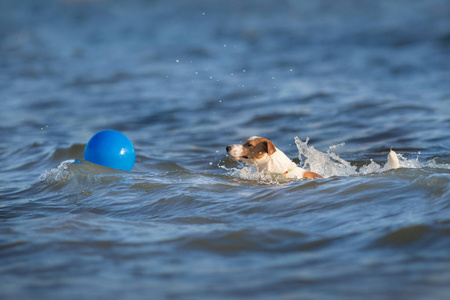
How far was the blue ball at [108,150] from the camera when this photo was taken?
909 centimetres

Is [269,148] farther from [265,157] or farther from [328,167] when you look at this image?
[328,167]

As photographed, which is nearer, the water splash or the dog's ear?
the dog's ear

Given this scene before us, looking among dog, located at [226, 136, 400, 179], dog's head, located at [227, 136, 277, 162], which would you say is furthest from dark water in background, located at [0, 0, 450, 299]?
dog's head, located at [227, 136, 277, 162]

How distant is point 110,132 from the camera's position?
30.2 ft

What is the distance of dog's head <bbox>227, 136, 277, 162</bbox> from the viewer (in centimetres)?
820

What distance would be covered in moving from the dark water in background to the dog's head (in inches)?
17.6

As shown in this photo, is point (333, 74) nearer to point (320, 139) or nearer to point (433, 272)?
point (320, 139)

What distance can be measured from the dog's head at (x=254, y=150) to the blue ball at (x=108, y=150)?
2.06 metres

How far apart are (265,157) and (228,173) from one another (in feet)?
5.01

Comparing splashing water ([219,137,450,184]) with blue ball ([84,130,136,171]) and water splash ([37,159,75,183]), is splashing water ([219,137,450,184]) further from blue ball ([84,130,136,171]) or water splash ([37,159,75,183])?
water splash ([37,159,75,183])

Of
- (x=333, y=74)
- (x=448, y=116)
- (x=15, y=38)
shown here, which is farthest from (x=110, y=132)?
(x=15, y=38)

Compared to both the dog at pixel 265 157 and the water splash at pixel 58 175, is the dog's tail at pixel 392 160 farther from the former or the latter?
the water splash at pixel 58 175

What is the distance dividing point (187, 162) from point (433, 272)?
708 cm

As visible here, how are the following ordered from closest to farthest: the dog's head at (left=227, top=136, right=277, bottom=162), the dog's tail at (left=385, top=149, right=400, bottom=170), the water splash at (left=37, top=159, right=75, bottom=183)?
1. the dog's tail at (left=385, top=149, right=400, bottom=170)
2. the dog's head at (left=227, top=136, right=277, bottom=162)
3. the water splash at (left=37, top=159, right=75, bottom=183)
